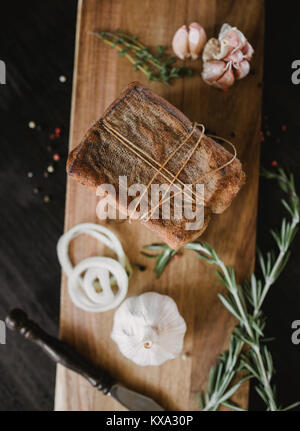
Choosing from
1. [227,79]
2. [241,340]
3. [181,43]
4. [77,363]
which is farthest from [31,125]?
[241,340]

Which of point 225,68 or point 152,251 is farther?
point 152,251

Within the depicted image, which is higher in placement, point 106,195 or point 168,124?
point 168,124

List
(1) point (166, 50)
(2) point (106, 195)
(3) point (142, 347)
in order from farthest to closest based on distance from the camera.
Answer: (1) point (166, 50)
(3) point (142, 347)
(2) point (106, 195)

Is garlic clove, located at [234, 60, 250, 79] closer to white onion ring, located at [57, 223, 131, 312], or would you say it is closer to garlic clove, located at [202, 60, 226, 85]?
garlic clove, located at [202, 60, 226, 85]

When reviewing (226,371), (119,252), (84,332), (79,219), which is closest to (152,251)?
(119,252)

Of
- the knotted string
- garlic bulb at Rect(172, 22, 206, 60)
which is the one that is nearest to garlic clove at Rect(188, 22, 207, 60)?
garlic bulb at Rect(172, 22, 206, 60)

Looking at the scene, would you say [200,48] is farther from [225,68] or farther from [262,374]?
[262,374]

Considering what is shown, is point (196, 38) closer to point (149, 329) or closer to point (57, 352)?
point (149, 329)

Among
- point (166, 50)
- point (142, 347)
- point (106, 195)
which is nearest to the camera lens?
point (106, 195)
